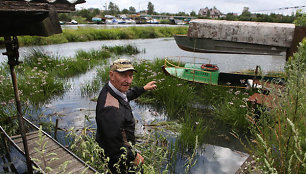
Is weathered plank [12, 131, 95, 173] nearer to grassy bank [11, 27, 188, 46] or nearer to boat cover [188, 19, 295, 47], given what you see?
boat cover [188, 19, 295, 47]

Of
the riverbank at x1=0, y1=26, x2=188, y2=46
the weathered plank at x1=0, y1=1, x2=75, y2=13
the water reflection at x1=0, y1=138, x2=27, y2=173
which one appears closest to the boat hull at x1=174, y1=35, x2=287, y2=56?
the weathered plank at x1=0, y1=1, x2=75, y2=13

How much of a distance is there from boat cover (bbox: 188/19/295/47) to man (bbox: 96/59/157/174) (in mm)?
6871

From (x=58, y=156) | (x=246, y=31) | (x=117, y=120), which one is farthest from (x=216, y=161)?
(x=246, y=31)

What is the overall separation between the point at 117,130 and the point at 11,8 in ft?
5.99

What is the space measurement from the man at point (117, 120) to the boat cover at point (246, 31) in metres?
6.87

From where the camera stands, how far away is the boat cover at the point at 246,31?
7.84 m

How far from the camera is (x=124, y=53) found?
65.8ft

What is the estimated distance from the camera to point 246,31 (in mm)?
8336

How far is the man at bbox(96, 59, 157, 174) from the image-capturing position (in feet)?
8.59

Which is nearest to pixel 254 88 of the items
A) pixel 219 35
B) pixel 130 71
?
pixel 219 35

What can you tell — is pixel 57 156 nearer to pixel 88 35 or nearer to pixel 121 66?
pixel 121 66

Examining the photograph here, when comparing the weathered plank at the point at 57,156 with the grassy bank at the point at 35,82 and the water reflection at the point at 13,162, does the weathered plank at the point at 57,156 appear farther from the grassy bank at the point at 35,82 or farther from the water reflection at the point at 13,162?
the grassy bank at the point at 35,82

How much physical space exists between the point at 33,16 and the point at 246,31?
315 inches

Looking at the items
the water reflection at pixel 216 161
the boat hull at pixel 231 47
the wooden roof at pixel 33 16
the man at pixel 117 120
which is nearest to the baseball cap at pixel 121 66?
the man at pixel 117 120
